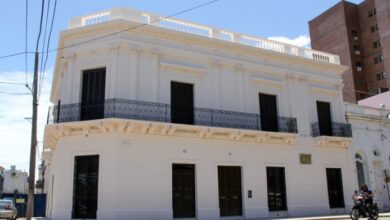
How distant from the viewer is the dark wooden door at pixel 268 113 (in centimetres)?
1966

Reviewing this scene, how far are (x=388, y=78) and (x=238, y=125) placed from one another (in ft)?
116

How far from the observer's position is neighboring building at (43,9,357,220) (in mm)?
15727

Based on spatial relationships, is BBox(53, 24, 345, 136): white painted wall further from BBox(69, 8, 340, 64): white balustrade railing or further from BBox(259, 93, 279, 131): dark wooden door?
BBox(69, 8, 340, 64): white balustrade railing

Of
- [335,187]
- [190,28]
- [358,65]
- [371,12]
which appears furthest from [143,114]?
[371,12]

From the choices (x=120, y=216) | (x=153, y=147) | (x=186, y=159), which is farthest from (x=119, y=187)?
(x=186, y=159)

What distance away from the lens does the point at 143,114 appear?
16.2 metres

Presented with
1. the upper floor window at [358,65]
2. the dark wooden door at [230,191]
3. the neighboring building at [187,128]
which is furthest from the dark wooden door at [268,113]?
the upper floor window at [358,65]

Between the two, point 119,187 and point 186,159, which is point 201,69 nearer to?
point 186,159

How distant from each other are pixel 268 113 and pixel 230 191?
464cm

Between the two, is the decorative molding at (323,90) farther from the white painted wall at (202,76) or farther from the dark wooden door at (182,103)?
the dark wooden door at (182,103)

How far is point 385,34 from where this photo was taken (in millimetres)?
47031

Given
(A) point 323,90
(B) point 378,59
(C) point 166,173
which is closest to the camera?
(C) point 166,173

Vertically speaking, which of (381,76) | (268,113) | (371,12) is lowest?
(268,113)

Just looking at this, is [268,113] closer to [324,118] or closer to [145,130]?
[324,118]
